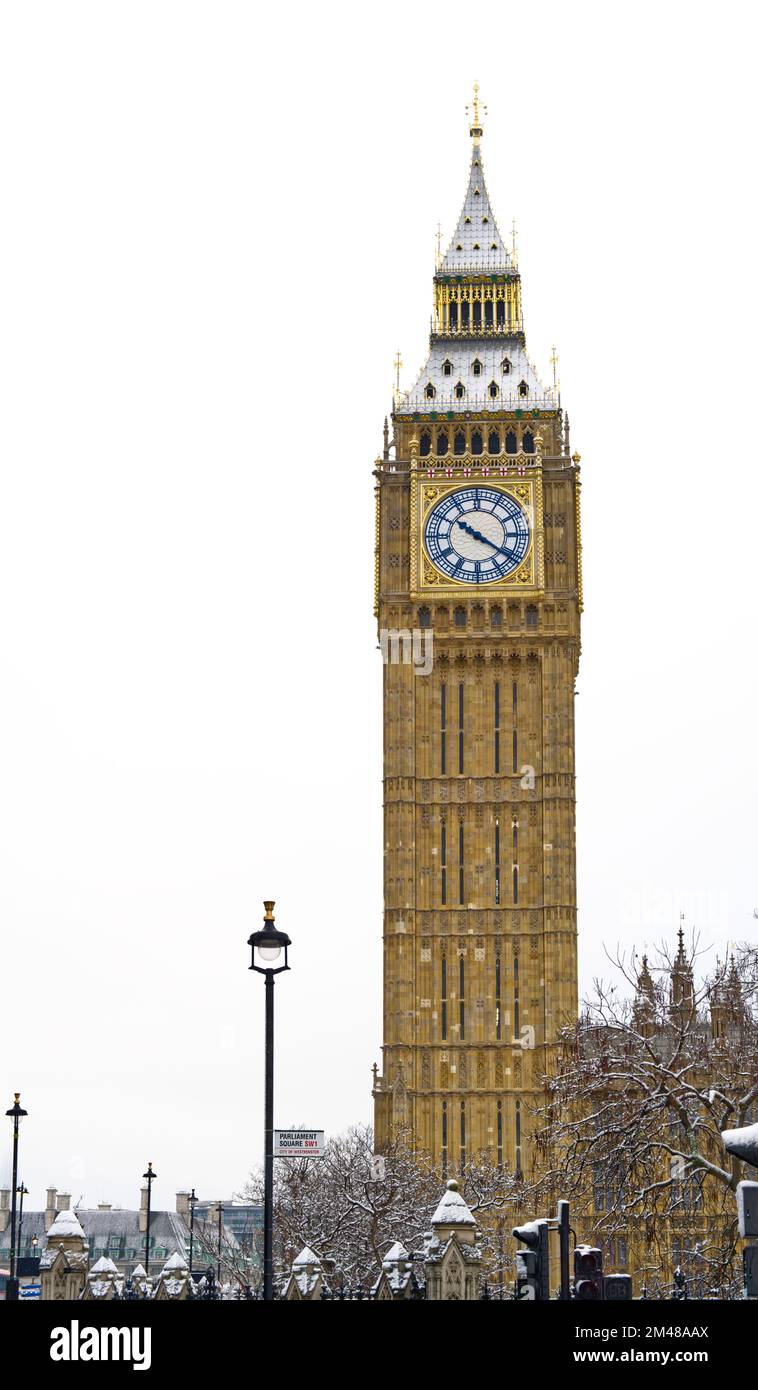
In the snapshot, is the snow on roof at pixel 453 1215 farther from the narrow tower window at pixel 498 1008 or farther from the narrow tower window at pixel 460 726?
the narrow tower window at pixel 460 726

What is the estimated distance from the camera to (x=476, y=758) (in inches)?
3551

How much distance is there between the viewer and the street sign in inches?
1015

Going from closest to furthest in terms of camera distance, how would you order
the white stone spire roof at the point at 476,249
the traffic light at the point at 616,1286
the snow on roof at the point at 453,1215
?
the traffic light at the point at 616,1286 → the snow on roof at the point at 453,1215 → the white stone spire roof at the point at 476,249

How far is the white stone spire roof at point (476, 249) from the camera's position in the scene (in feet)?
327

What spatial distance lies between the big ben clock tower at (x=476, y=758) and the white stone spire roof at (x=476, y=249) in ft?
23.3

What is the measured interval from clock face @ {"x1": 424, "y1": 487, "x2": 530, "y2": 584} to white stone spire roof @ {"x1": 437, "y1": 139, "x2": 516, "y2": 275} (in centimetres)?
1270

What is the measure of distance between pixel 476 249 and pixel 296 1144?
256 feet

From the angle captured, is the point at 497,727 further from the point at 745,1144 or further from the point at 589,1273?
the point at 745,1144

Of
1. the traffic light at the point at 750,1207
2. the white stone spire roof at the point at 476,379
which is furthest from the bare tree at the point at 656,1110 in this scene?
the white stone spire roof at the point at 476,379

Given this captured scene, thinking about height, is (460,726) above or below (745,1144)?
above

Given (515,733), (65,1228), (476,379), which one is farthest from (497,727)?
(65,1228)

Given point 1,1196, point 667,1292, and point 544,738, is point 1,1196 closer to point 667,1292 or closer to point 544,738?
point 544,738

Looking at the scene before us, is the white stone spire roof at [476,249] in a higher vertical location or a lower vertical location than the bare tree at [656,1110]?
higher

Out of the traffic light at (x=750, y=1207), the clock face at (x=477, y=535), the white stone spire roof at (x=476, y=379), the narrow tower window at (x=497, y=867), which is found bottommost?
the traffic light at (x=750, y=1207)
